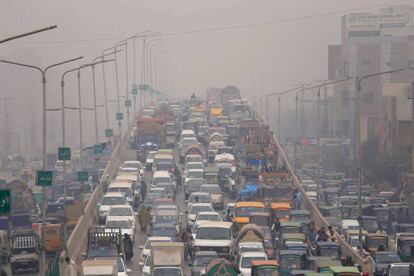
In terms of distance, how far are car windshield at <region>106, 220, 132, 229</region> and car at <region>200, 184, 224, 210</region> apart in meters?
9.69

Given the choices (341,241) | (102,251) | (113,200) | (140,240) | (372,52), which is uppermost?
(372,52)

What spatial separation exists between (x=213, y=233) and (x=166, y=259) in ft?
20.8

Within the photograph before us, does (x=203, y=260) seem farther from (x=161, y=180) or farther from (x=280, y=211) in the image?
(x=161, y=180)

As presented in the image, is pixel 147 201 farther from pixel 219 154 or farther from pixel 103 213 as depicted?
pixel 219 154

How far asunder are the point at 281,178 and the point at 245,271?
820 inches

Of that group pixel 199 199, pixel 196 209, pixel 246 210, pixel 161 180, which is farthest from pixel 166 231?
pixel 161 180

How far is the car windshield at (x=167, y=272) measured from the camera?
3869cm

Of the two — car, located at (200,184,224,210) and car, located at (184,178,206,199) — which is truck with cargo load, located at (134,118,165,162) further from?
car, located at (200,184,224,210)

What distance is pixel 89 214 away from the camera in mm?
55438

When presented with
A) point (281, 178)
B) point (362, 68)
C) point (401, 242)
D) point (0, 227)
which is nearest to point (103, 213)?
point (0, 227)

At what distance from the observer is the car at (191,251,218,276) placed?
40.0m

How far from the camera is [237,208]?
5422 centimetres

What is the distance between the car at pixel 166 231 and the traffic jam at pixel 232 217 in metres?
0.04

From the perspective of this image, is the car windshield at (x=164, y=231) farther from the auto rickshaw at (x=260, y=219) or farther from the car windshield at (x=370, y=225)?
the car windshield at (x=370, y=225)
